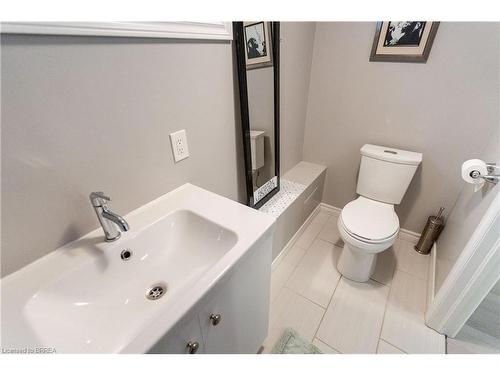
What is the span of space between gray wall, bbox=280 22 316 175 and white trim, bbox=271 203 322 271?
503 mm

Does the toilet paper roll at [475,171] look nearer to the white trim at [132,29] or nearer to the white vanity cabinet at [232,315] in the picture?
the white vanity cabinet at [232,315]

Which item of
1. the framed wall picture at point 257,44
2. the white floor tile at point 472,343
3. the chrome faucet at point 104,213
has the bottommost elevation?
the white floor tile at point 472,343

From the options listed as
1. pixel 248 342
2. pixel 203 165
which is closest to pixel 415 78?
pixel 203 165

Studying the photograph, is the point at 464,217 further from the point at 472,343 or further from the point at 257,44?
the point at 257,44

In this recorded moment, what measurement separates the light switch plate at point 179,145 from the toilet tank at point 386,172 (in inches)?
50.4

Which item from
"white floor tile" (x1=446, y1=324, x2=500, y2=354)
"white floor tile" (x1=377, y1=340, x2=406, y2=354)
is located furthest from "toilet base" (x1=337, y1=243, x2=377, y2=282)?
"white floor tile" (x1=446, y1=324, x2=500, y2=354)

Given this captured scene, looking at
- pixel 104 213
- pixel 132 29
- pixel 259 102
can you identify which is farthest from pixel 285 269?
pixel 132 29

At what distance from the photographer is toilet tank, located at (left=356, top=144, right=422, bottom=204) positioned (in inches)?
59.8

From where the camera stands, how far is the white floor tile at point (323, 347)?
1191 millimetres

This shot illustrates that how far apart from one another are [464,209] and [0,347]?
2.01 meters

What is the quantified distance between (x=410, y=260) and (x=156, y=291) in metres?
1.82

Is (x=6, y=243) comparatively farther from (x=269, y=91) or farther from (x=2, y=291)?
(x=269, y=91)

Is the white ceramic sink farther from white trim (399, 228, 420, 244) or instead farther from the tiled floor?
white trim (399, 228, 420, 244)

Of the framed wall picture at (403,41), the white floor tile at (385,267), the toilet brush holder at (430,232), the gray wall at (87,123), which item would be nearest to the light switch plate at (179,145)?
the gray wall at (87,123)
